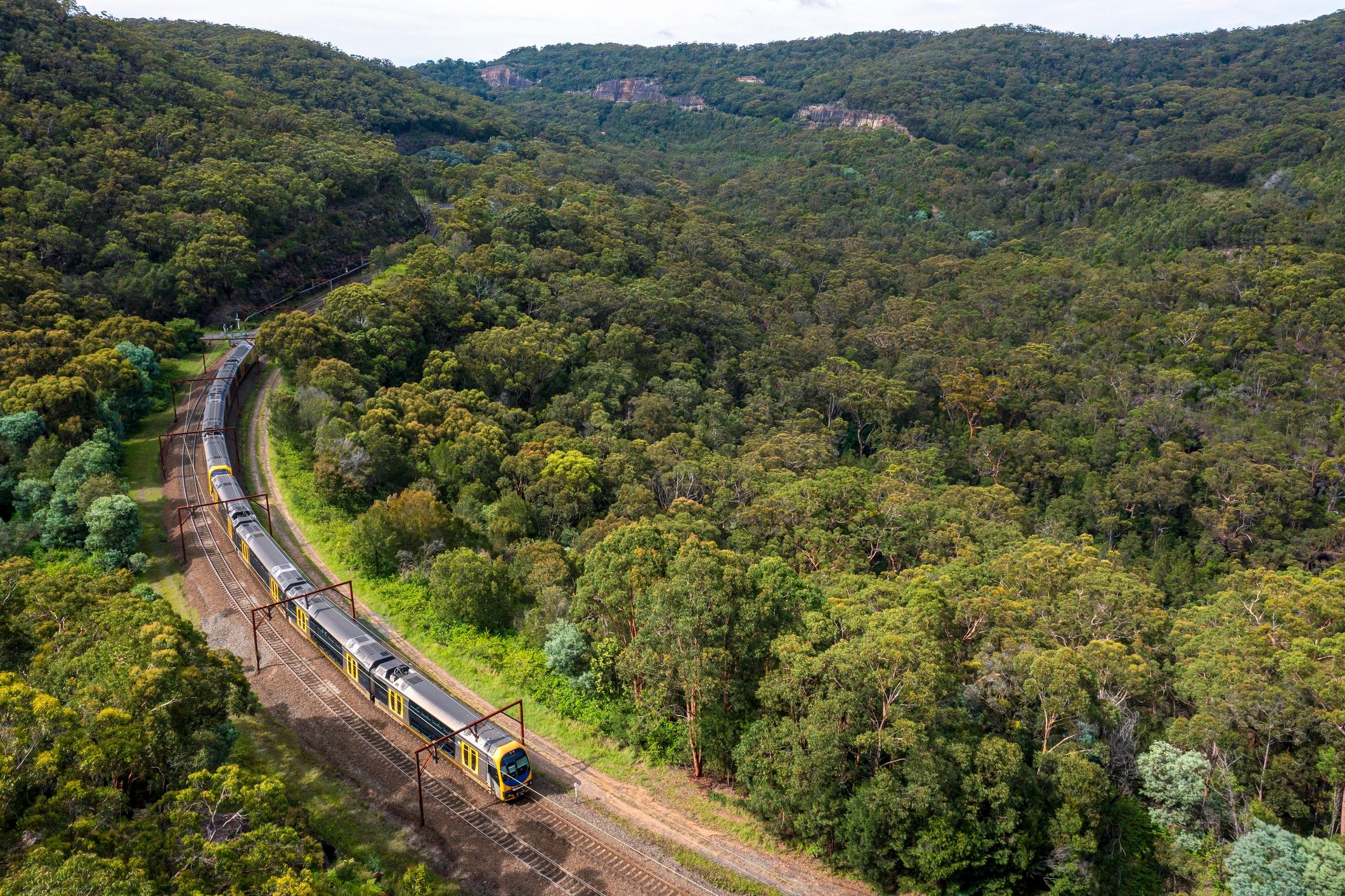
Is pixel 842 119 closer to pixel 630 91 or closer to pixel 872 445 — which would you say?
pixel 630 91

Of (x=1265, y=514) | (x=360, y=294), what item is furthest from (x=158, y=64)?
(x=1265, y=514)

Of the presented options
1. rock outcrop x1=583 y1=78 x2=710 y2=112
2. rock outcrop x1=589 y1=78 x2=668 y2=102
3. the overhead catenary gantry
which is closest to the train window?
the overhead catenary gantry

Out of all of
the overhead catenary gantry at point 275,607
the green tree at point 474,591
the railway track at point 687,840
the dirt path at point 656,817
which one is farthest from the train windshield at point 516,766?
the overhead catenary gantry at point 275,607

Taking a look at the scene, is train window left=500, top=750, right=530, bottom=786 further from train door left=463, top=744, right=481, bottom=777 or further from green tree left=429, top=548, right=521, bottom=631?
green tree left=429, top=548, right=521, bottom=631

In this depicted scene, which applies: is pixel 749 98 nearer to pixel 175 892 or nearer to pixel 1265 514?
pixel 1265 514

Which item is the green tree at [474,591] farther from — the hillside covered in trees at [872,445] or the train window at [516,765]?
the train window at [516,765]

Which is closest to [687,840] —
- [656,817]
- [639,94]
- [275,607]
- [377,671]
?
[656,817]
